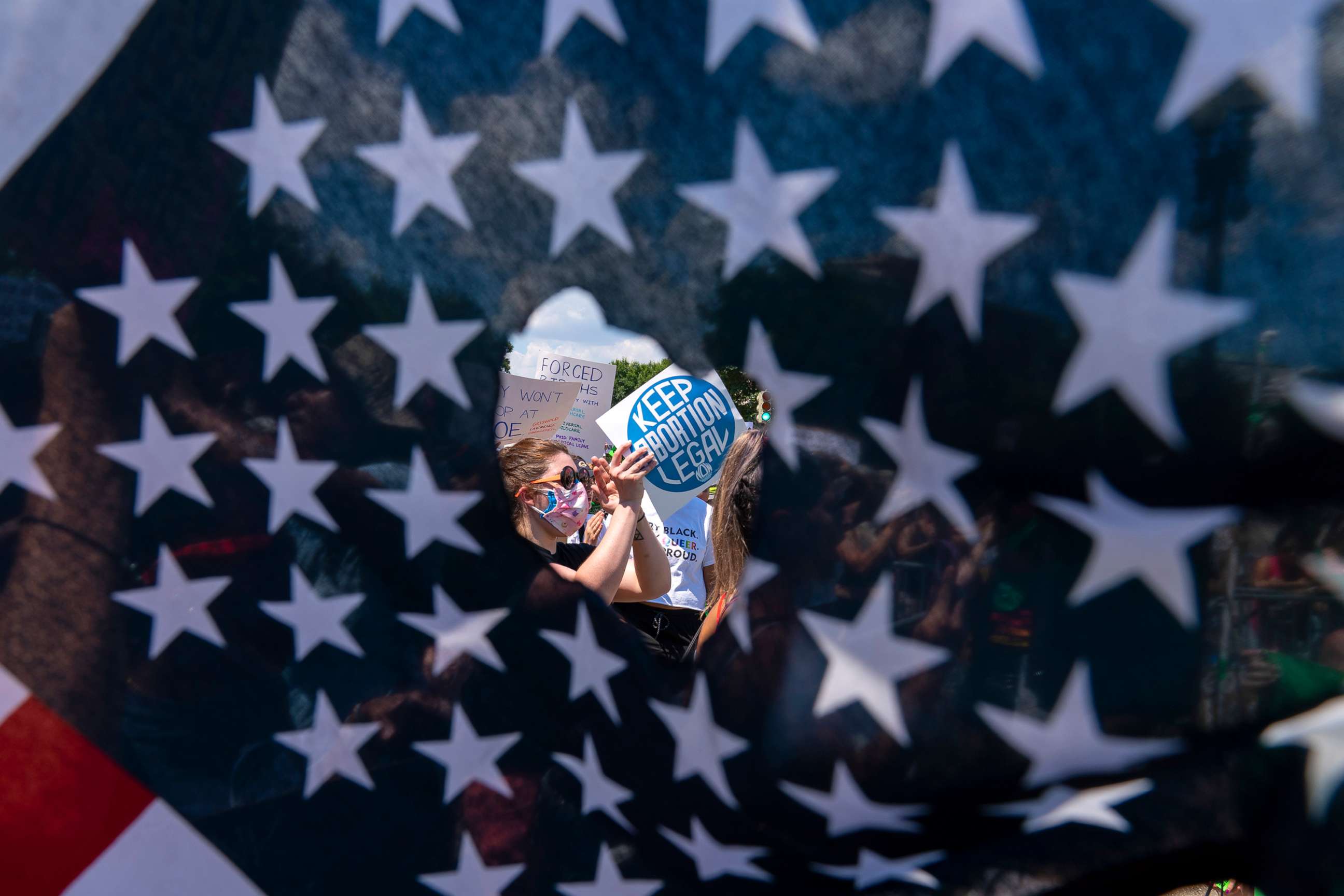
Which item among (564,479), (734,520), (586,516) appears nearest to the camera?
(734,520)

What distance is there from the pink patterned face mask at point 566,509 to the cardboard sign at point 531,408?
1274 mm

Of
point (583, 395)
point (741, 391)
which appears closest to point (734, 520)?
point (583, 395)

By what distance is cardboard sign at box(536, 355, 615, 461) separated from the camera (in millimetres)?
5328

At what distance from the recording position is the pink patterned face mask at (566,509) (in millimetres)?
3158

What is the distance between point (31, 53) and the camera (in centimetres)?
134

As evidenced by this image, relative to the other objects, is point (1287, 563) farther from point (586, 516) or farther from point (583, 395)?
point (583, 395)

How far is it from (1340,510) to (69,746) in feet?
6.02

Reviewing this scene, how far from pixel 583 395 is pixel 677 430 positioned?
1604mm

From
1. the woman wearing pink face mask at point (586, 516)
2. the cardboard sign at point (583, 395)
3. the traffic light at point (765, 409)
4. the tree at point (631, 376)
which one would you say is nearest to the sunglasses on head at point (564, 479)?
the woman wearing pink face mask at point (586, 516)

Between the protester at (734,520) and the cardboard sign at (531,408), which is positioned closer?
the protester at (734,520)

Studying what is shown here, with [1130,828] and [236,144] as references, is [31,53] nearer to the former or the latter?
[236,144]

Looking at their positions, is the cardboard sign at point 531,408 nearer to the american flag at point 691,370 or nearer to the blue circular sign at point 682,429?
the blue circular sign at point 682,429

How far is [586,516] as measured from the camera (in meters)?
3.52

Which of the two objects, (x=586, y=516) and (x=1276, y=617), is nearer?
(x=1276, y=617)
